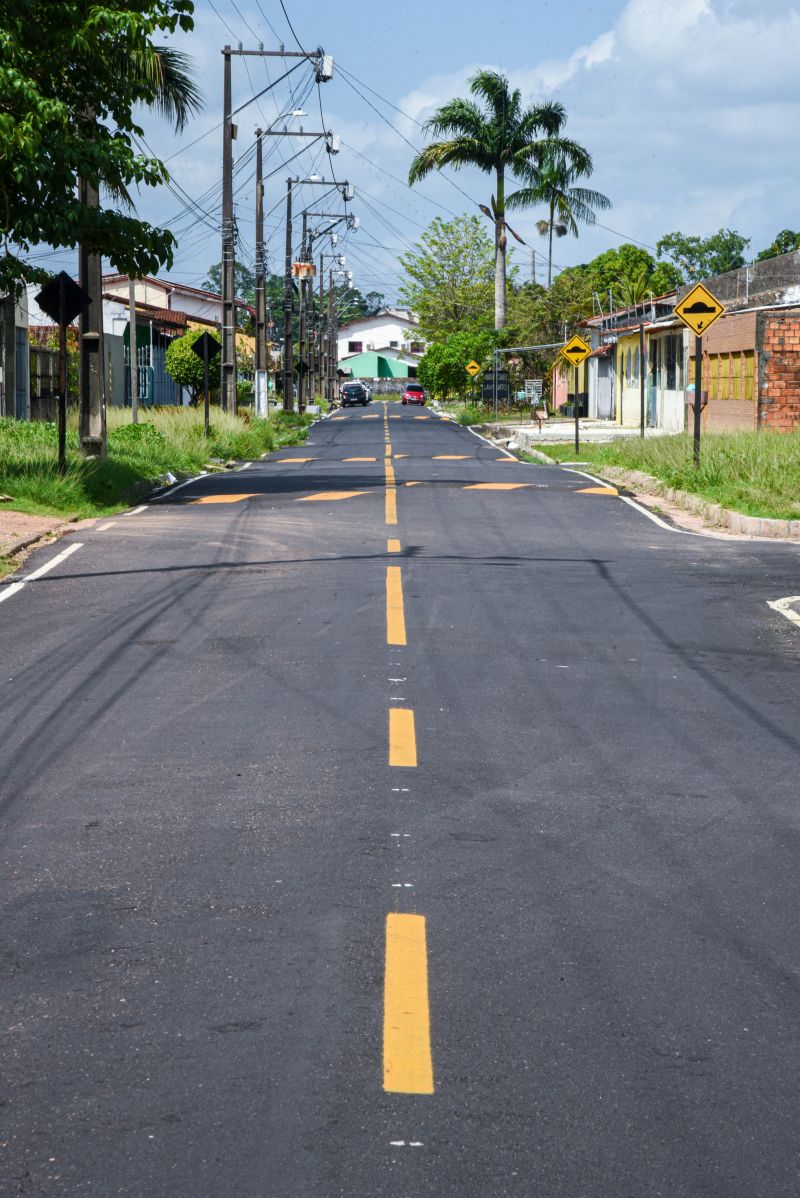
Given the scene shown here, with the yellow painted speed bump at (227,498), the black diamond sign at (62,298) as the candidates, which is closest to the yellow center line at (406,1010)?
the black diamond sign at (62,298)

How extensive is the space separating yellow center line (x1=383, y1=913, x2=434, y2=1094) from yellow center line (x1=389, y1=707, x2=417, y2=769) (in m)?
2.17

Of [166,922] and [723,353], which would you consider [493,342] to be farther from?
[166,922]

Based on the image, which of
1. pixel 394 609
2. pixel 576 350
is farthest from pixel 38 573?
pixel 576 350

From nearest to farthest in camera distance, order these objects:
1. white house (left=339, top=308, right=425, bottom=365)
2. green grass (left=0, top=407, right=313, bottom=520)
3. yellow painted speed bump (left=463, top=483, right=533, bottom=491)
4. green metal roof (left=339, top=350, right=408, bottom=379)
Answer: green grass (left=0, top=407, right=313, bottom=520)
yellow painted speed bump (left=463, top=483, right=533, bottom=491)
green metal roof (left=339, top=350, right=408, bottom=379)
white house (left=339, top=308, right=425, bottom=365)

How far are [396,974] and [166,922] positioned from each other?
911 millimetres

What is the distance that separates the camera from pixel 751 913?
221 inches

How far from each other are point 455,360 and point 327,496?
7366 cm

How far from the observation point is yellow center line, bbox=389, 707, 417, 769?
24.9 ft

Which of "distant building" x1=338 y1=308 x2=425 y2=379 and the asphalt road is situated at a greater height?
"distant building" x1=338 y1=308 x2=425 y2=379

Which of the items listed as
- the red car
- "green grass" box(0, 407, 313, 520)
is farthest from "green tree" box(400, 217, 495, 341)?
"green grass" box(0, 407, 313, 520)

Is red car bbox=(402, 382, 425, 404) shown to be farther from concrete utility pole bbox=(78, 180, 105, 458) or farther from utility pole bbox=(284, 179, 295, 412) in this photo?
concrete utility pole bbox=(78, 180, 105, 458)

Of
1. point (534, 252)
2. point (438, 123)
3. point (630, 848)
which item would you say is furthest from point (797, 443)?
point (534, 252)

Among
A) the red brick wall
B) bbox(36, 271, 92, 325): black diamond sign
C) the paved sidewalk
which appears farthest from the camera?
the red brick wall

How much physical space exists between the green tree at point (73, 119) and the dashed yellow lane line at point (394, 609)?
24.4 ft
